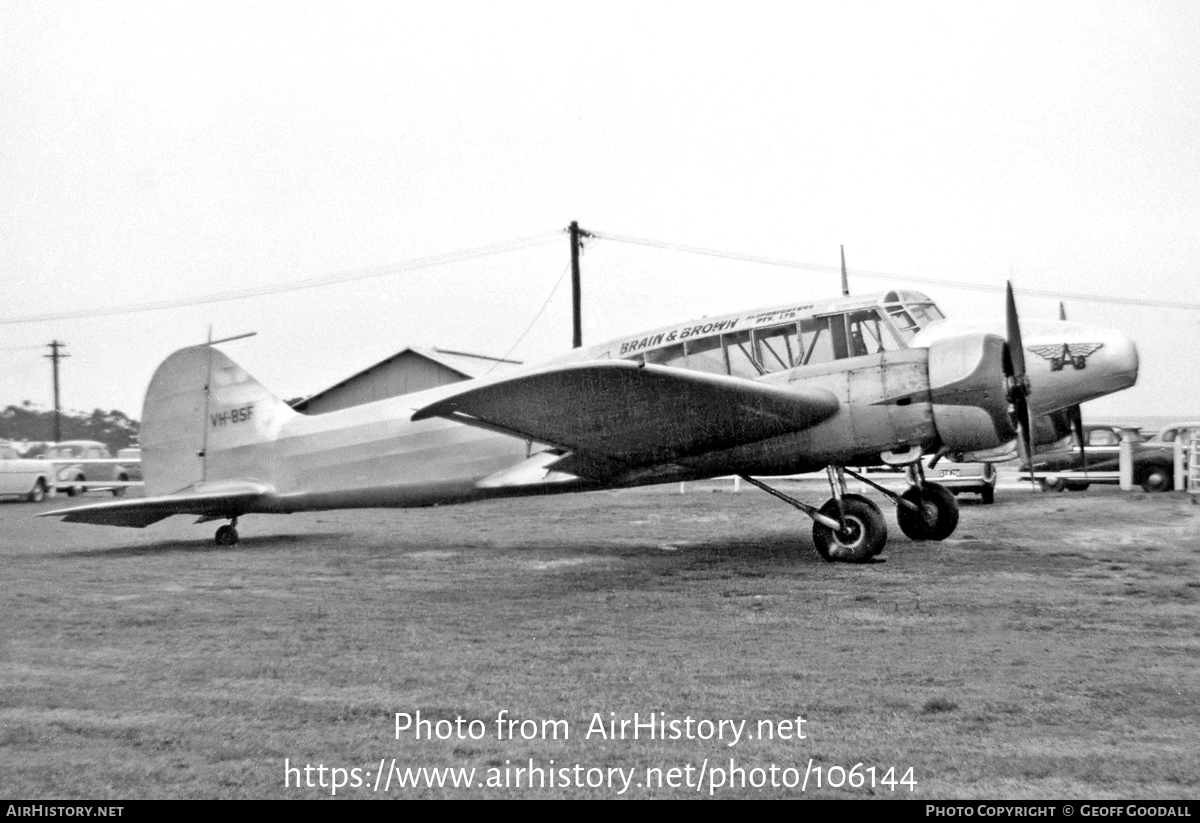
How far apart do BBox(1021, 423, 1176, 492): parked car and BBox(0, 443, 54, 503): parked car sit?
2364 cm

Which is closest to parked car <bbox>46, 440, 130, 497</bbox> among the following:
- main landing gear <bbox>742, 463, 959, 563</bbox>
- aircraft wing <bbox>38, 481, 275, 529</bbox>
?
aircraft wing <bbox>38, 481, 275, 529</bbox>

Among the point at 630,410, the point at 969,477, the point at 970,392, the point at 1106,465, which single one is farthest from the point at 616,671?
the point at 1106,465

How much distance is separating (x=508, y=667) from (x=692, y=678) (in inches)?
40.0

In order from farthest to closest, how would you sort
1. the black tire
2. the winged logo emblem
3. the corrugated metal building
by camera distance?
the corrugated metal building → the black tire → the winged logo emblem

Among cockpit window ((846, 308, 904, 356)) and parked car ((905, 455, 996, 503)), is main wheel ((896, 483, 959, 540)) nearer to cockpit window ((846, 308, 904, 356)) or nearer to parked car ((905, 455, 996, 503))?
cockpit window ((846, 308, 904, 356))

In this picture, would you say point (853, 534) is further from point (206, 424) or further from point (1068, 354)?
point (206, 424)

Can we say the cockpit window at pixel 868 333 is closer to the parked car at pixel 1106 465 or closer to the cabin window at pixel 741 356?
the cabin window at pixel 741 356

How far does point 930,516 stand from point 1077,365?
2554 mm

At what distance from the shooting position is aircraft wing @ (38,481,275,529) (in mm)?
13312

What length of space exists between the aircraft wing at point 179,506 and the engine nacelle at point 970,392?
8.56 meters

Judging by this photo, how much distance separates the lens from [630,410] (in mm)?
9938

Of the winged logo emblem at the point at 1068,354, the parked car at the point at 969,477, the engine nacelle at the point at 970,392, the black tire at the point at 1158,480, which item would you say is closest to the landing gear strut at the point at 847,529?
the engine nacelle at the point at 970,392

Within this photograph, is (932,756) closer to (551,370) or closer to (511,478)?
(551,370)

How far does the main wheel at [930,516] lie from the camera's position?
39.7 feet
